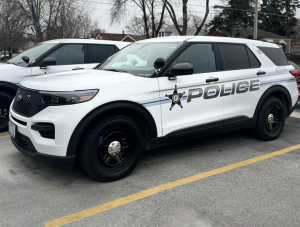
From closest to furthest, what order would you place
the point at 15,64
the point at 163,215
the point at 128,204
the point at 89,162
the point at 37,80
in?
1. the point at 163,215
2. the point at 128,204
3. the point at 89,162
4. the point at 37,80
5. the point at 15,64

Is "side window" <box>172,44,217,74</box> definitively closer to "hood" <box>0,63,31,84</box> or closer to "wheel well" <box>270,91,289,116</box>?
"wheel well" <box>270,91,289,116</box>

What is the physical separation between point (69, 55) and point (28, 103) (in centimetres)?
340

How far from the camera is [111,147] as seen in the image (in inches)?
145

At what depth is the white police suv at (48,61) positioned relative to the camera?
19.9 feet

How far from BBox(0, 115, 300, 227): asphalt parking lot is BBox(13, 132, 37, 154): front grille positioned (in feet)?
1.39

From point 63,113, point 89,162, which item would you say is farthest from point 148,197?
point 63,113

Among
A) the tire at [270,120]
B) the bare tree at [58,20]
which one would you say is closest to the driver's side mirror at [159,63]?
the tire at [270,120]

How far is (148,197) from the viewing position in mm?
3418

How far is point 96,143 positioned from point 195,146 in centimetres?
220

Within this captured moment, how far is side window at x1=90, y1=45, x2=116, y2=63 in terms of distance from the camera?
23.4ft

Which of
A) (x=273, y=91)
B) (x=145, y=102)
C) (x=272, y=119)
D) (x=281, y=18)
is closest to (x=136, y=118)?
(x=145, y=102)

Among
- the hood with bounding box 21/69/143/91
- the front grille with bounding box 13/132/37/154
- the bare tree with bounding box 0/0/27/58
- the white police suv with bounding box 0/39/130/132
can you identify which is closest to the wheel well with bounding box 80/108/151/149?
the hood with bounding box 21/69/143/91

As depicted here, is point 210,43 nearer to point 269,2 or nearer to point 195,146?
point 195,146

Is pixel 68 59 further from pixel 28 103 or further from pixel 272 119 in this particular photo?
pixel 272 119
